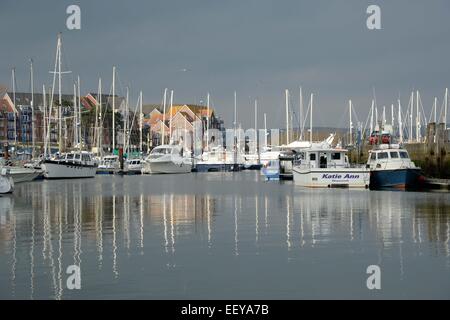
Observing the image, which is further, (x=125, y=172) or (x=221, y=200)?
(x=125, y=172)

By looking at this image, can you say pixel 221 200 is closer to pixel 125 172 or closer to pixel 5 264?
pixel 5 264

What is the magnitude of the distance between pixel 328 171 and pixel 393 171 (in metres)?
5.89

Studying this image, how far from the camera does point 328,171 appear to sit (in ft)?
199

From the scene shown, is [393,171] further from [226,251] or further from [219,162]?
[219,162]

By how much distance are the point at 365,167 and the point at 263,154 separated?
103875 millimetres

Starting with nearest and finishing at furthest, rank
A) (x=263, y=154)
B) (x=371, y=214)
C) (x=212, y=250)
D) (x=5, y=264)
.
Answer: (x=5, y=264) → (x=212, y=250) → (x=371, y=214) → (x=263, y=154)

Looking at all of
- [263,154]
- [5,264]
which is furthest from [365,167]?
[263,154]

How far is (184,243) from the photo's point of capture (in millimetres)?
24547

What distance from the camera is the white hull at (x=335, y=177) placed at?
5888 centimetres

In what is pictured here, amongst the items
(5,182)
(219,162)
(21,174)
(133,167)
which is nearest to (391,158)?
(5,182)
